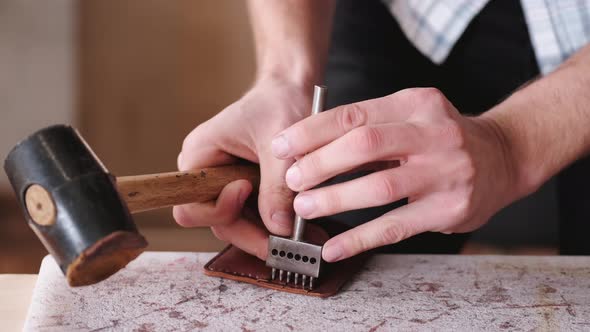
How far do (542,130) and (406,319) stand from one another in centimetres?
33

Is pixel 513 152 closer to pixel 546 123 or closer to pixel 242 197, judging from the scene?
pixel 546 123

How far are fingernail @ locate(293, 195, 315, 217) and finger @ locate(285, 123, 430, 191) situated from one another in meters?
0.02

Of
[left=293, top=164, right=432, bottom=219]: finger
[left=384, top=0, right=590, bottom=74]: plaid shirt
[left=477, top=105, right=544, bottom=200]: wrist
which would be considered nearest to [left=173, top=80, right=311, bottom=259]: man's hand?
[left=293, top=164, right=432, bottom=219]: finger

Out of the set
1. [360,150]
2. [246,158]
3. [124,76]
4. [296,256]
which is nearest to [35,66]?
[124,76]

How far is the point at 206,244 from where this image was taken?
269 centimetres

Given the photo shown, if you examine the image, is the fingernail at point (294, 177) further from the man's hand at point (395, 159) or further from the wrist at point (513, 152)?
the wrist at point (513, 152)

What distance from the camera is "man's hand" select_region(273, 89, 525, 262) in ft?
2.60

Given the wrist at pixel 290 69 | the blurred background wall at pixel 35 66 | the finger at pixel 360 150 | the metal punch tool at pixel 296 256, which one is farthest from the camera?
the blurred background wall at pixel 35 66

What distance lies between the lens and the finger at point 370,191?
31.3 inches

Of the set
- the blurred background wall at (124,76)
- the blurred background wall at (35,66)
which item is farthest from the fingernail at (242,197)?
the blurred background wall at (35,66)

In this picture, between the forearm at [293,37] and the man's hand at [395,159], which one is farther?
the forearm at [293,37]

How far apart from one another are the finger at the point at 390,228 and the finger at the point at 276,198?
0.10 metres

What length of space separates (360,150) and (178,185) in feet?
0.83

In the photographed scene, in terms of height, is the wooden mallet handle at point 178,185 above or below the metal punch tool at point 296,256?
above
